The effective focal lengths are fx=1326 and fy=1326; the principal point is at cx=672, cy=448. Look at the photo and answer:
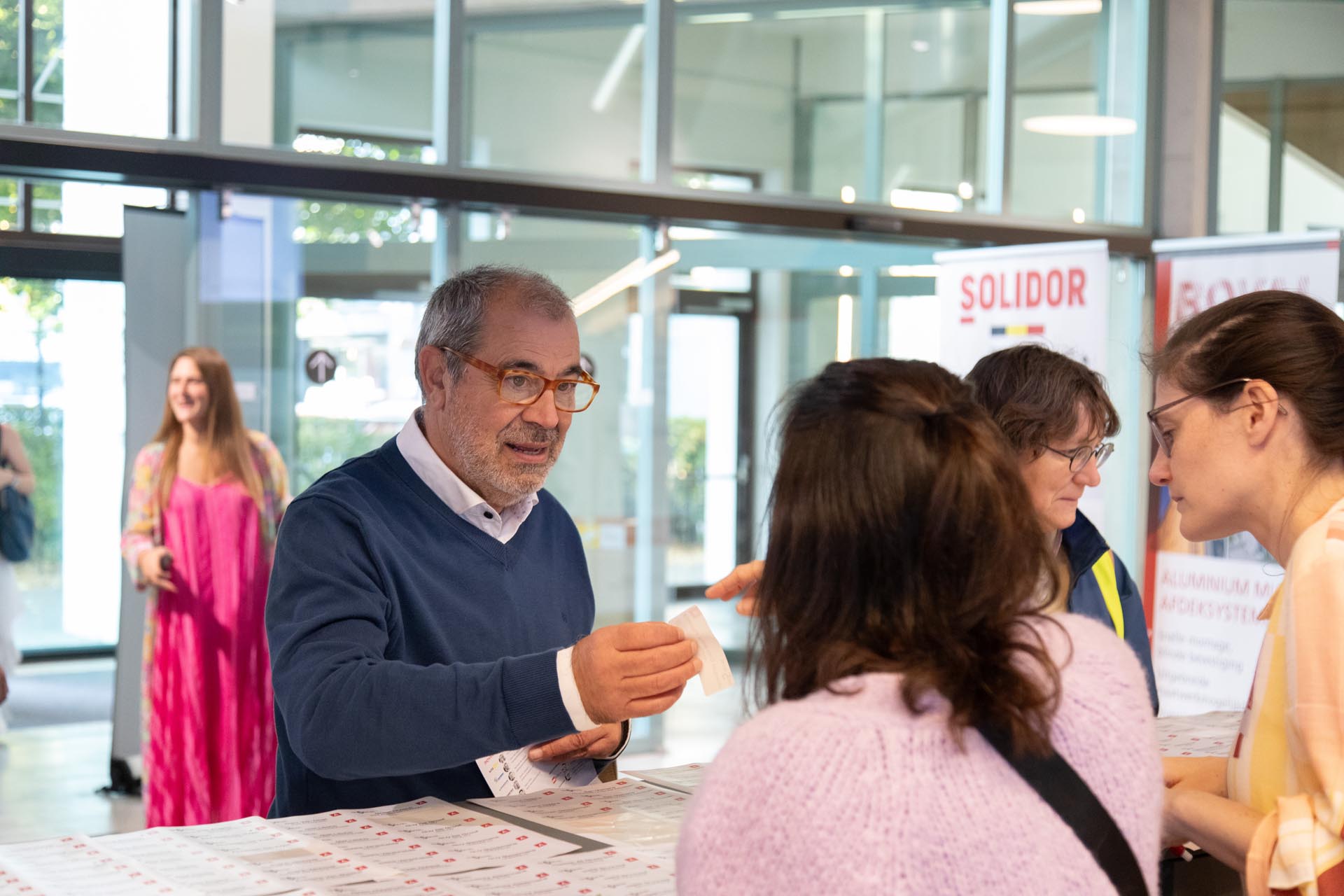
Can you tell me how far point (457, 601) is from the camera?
218 cm

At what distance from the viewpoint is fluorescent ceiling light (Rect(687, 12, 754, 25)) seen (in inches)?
261

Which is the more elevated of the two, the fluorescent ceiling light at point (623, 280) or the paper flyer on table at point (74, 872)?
the fluorescent ceiling light at point (623, 280)

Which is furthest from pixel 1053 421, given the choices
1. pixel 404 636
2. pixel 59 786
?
pixel 59 786

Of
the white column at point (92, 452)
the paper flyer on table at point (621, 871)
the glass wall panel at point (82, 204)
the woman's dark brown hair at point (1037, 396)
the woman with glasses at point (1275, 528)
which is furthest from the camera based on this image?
the white column at point (92, 452)

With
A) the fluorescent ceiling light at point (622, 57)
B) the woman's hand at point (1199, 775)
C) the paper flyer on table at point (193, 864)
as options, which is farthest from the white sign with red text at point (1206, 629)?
the paper flyer on table at point (193, 864)

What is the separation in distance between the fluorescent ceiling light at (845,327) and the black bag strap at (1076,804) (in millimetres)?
5977

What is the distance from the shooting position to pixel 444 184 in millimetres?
5754

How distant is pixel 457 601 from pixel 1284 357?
1289 mm

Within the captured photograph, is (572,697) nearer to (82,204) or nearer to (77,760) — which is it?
(82,204)

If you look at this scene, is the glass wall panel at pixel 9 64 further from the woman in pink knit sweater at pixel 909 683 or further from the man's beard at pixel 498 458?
the woman in pink knit sweater at pixel 909 683

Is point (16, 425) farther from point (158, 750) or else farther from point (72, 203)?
point (158, 750)

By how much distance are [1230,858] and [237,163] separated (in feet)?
15.4

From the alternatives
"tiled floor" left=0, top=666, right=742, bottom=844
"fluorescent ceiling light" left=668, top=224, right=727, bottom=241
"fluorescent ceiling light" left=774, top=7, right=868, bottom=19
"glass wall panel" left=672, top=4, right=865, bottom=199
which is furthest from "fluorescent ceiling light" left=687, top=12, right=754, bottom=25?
"tiled floor" left=0, top=666, right=742, bottom=844

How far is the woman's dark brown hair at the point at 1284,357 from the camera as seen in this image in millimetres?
1712
